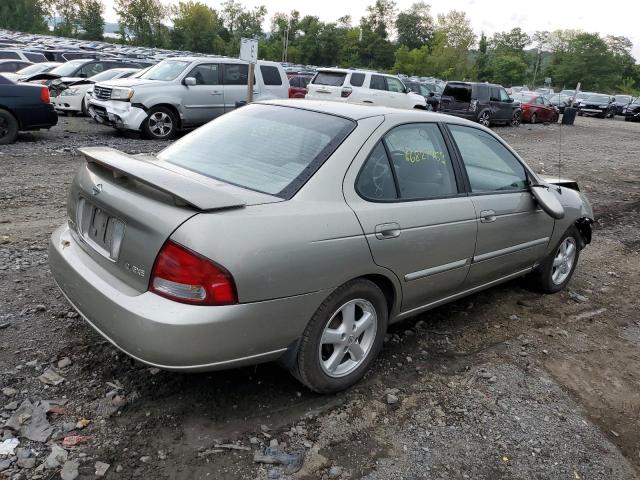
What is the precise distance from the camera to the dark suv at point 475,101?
69.1 ft

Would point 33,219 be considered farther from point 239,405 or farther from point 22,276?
point 239,405

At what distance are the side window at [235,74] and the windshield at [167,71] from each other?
0.94 meters

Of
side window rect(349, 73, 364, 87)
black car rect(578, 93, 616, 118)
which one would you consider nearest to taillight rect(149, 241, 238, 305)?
side window rect(349, 73, 364, 87)

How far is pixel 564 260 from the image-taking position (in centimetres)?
493

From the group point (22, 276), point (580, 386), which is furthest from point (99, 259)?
point (580, 386)

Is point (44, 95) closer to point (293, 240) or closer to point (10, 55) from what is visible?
point (293, 240)

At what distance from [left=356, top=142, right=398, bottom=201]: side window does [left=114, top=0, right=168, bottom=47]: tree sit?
87765mm

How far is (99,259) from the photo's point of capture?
2.75m

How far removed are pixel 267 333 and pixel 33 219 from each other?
13.9 ft

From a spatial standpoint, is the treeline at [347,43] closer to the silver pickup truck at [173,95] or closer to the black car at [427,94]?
the black car at [427,94]

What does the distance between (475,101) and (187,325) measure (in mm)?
20652

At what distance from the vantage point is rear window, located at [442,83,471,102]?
21.3m

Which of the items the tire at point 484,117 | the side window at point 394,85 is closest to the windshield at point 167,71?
the side window at point 394,85

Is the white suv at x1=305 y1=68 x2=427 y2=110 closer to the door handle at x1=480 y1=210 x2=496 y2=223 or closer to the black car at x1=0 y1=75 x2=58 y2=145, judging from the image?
the black car at x1=0 y1=75 x2=58 y2=145
